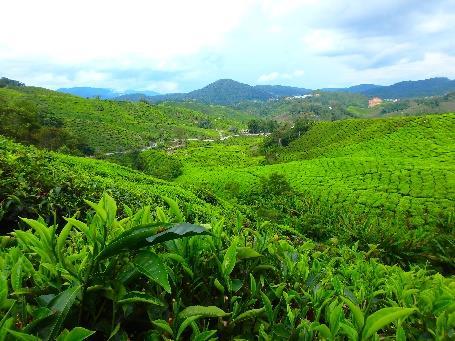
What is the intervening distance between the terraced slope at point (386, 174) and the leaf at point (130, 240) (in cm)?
2319

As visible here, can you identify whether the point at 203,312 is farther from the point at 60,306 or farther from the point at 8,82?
the point at 8,82

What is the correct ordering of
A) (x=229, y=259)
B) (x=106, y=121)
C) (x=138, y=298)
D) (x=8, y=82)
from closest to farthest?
1. (x=138, y=298)
2. (x=229, y=259)
3. (x=106, y=121)
4. (x=8, y=82)

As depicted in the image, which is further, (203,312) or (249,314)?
(249,314)

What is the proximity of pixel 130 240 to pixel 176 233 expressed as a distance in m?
0.19

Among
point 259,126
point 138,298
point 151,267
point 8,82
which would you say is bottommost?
point 259,126

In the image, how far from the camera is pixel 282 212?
2947 centimetres

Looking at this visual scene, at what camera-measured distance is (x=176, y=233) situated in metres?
1.62

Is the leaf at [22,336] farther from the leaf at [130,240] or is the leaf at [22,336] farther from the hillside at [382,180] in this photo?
the hillside at [382,180]

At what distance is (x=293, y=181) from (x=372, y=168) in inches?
315

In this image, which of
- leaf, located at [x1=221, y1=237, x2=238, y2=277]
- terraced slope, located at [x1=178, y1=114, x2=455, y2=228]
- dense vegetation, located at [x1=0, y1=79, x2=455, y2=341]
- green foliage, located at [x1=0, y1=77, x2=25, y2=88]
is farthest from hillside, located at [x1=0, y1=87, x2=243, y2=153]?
leaf, located at [x1=221, y1=237, x2=238, y2=277]

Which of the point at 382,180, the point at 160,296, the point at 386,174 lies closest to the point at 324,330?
the point at 160,296

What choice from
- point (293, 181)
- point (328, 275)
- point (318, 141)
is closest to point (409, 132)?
point (318, 141)

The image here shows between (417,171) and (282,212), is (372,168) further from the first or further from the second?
(282,212)

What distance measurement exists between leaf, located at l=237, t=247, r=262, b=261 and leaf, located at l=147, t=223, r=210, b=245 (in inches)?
21.9
